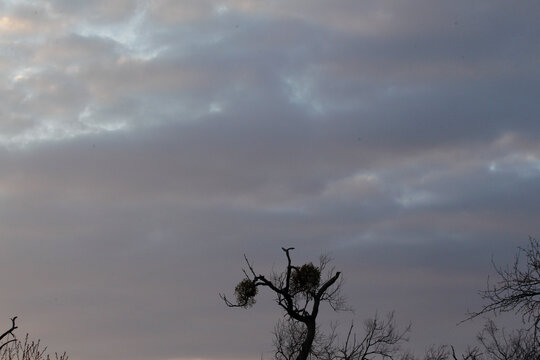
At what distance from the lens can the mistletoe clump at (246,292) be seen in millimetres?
16719

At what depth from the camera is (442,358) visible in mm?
22109

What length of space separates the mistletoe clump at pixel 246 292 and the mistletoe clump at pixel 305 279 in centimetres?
90

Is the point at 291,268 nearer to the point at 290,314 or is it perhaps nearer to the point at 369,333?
the point at 290,314

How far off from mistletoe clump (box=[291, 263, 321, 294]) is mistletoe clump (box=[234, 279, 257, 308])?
90 centimetres

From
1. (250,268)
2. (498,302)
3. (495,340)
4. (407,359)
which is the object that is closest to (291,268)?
(250,268)

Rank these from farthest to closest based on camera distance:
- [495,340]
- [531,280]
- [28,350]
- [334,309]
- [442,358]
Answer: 1. [495,340]
2. [442,358]
3. [334,309]
4. [28,350]
5. [531,280]

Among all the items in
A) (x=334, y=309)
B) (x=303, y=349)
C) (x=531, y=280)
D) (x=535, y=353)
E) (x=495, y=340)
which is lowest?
(x=535, y=353)

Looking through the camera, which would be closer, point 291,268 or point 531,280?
point 531,280

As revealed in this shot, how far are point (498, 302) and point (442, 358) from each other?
497 inches

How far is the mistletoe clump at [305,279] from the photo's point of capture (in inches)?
664

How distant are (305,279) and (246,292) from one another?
135 cm

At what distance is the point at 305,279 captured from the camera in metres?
16.9

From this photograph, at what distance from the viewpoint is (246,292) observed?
16781 mm

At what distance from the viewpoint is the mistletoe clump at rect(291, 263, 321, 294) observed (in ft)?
55.3
